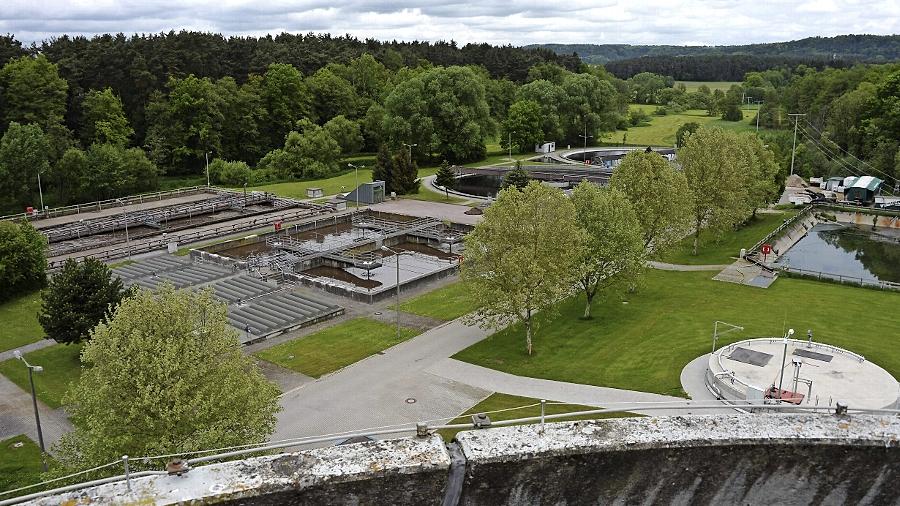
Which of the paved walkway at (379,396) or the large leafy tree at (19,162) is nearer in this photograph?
the paved walkway at (379,396)

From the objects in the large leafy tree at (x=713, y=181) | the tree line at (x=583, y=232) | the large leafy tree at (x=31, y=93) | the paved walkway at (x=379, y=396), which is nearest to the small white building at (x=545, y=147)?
the large leafy tree at (x=713, y=181)

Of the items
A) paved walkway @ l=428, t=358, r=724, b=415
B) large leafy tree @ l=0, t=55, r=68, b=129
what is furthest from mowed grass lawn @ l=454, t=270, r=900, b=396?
large leafy tree @ l=0, t=55, r=68, b=129

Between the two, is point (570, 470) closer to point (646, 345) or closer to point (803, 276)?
point (646, 345)

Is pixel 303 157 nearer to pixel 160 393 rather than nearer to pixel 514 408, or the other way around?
pixel 514 408

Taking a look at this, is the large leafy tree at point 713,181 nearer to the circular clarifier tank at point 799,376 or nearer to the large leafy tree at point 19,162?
the circular clarifier tank at point 799,376

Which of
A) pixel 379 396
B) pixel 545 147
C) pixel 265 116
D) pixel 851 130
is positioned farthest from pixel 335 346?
pixel 851 130
